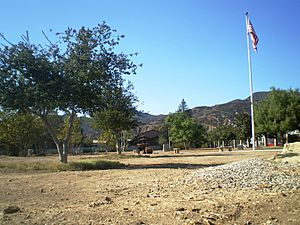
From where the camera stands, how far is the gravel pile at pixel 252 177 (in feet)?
37.8

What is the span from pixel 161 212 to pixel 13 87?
717 inches

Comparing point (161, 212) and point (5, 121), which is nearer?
point (161, 212)

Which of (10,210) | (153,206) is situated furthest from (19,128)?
(153,206)

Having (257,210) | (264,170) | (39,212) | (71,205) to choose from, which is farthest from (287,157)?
(39,212)

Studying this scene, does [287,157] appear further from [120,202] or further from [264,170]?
Answer: [120,202]

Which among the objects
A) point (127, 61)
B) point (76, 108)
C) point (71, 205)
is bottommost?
point (71, 205)

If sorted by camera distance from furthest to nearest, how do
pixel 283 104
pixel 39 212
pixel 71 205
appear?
pixel 283 104
pixel 71 205
pixel 39 212

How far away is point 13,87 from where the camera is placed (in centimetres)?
2377

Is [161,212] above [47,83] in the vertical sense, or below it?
below

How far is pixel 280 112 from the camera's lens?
2120 inches

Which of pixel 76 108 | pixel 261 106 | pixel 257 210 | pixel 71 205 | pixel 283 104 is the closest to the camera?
pixel 257 210

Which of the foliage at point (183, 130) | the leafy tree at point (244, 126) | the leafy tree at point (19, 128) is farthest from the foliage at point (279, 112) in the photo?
the leafy tree at point (19, 128)

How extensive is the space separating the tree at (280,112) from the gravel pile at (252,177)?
4115cm

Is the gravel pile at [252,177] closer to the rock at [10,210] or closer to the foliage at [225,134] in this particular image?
the rock at [10,210]
